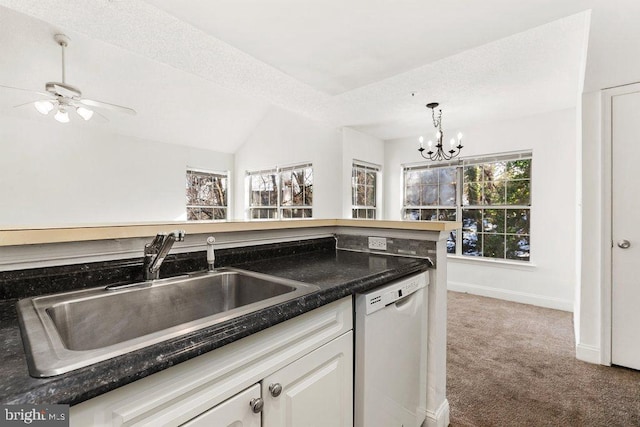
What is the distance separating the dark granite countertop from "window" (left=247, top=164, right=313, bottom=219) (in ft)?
13.4

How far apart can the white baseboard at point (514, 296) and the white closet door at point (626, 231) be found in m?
1.56

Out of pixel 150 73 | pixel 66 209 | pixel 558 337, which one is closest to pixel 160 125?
pixel 150 73

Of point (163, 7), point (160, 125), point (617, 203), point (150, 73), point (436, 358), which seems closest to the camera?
point (436, 358)

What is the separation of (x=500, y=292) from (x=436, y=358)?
3.26 m

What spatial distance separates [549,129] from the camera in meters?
3.87

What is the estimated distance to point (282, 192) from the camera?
572 centimetres

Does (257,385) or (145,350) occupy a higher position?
(145,350)

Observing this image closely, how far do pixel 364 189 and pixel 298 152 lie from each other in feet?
4.40

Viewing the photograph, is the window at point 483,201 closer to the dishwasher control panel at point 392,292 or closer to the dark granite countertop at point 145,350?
the dishwasher control panel at point 392,292

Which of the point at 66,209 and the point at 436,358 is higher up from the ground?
the point at 66,209

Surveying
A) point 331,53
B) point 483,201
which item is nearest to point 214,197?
point 331,53

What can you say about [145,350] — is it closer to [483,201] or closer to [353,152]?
[353,152]

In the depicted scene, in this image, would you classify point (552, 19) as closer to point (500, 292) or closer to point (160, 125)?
point (500, 292)

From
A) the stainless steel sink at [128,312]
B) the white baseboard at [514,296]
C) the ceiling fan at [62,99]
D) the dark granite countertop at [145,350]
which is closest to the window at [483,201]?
the white baseboard at [514,296]
